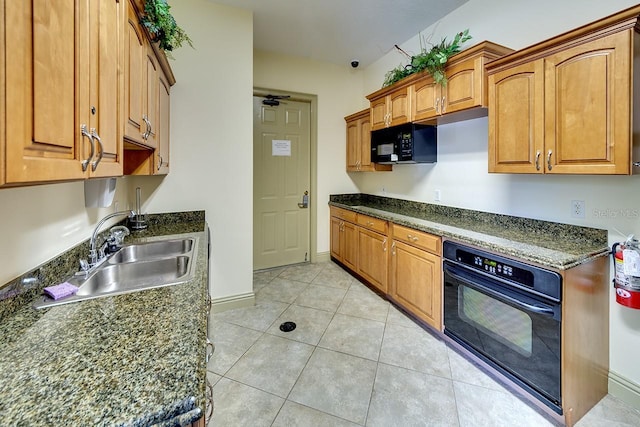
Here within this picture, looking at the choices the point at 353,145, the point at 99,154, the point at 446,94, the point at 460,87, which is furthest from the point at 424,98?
the point at 99,154

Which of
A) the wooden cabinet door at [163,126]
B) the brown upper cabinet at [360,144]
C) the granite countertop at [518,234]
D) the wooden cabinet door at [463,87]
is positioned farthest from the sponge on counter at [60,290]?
the brown upper cabinet at [360,144]

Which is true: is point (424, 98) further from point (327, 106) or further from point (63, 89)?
point (63, 89)

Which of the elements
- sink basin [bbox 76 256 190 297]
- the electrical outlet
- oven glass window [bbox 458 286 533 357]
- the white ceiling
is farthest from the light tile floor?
the white ceiling

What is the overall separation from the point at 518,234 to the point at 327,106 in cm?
302

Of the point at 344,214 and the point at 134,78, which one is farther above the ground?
the point at 134,78

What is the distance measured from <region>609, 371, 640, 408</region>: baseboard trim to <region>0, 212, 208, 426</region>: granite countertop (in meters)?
2.42

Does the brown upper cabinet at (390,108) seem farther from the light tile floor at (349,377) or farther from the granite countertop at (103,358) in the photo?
the granite countertop at (103,358)

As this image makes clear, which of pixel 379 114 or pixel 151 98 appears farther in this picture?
pixel 379 114

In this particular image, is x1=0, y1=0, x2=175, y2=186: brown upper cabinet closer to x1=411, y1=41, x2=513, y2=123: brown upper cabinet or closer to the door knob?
x1=411, y1=41, x2=513, y2=123: brown upper cabinet

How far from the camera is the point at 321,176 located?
14.0 ft

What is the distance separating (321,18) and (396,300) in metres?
2.98

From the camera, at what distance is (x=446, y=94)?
2414 millimetres

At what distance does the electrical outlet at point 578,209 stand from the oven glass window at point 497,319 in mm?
795

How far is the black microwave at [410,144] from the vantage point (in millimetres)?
2955
